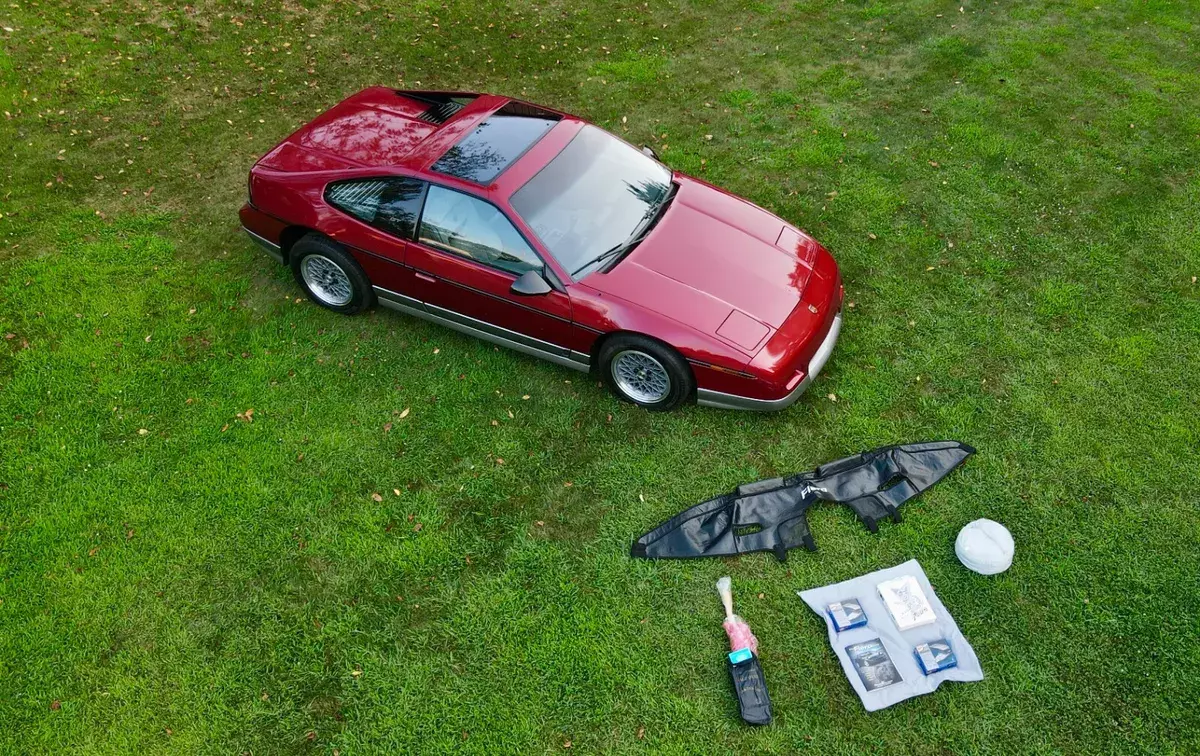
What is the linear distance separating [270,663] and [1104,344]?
672 cm

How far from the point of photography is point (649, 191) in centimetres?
578

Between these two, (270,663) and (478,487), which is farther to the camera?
(478,487)

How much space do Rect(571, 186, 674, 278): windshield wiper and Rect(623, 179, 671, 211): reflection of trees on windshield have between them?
0.08 feet

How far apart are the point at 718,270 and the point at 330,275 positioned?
3.29m

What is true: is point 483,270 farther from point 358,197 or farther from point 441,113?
point 441,113

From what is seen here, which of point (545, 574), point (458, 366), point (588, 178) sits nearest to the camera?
point (545, 574)

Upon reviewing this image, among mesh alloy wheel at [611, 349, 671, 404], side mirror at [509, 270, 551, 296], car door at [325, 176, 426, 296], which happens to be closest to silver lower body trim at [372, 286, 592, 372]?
car door at [325, 176, 426, 296]

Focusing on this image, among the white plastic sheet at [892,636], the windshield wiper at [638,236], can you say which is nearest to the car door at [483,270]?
the windshield wiper at [638,236]

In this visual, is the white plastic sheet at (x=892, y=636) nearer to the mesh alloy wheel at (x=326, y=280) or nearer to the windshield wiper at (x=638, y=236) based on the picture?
the windshield wiper at (x=638, y=236)

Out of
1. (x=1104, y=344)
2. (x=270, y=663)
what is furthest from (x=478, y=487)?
(x=1104, y=344)

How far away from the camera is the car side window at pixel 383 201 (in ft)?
17.8

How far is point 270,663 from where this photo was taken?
4.35m

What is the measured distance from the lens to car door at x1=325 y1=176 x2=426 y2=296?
544 centimetres

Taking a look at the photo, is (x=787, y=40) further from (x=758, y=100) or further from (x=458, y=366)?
(x=458, y=366)
